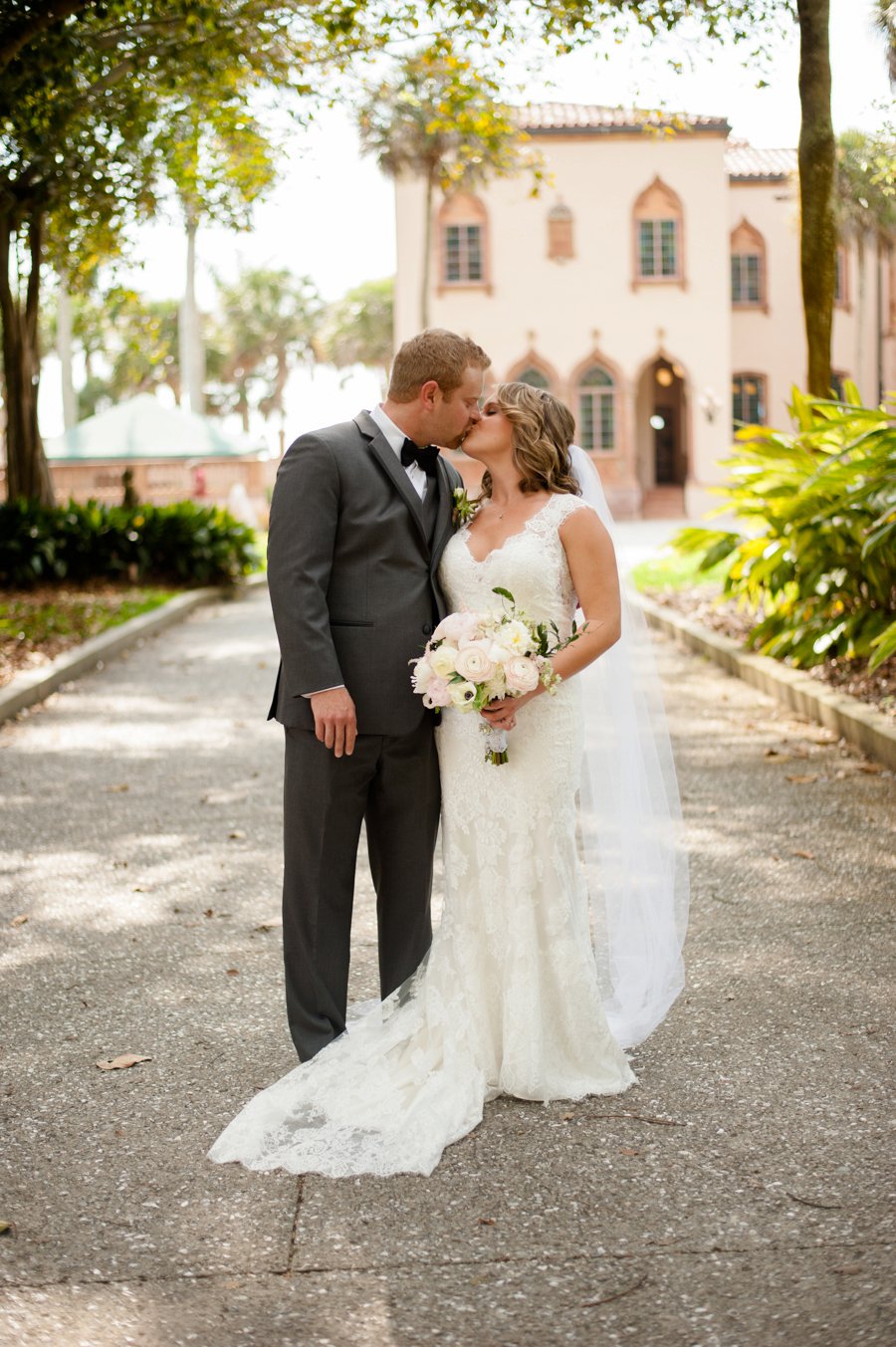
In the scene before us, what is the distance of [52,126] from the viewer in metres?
14.5

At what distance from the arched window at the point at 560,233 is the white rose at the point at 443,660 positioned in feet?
128

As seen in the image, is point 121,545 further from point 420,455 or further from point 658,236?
point 658,236

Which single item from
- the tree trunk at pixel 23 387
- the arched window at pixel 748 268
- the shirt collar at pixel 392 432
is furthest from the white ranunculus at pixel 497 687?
the arched window at pixel 748 268

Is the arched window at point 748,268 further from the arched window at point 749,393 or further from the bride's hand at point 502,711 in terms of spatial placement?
the bride's hand at point 502,711

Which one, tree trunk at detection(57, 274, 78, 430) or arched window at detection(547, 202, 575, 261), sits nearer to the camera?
arched window at detection(547, 202, 575, 261)

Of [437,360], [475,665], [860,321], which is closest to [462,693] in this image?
[475,665]

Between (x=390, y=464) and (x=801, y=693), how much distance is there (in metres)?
6.39

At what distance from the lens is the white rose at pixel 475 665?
3.73 metres

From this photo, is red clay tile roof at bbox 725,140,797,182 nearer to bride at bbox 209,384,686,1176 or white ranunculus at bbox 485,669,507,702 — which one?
bride at bbox 209,384,686,1176

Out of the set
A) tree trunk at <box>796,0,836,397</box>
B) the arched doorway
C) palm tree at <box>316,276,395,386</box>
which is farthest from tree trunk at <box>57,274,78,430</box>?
tree trunk at <box>796,0,836,397</box>

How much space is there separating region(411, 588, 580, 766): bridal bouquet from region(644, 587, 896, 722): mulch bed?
5.21 m

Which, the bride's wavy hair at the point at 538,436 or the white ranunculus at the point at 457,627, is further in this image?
the bride's wavy hair at the point at 538,436

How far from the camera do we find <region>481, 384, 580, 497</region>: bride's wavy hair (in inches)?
160

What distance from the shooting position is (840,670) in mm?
10117
